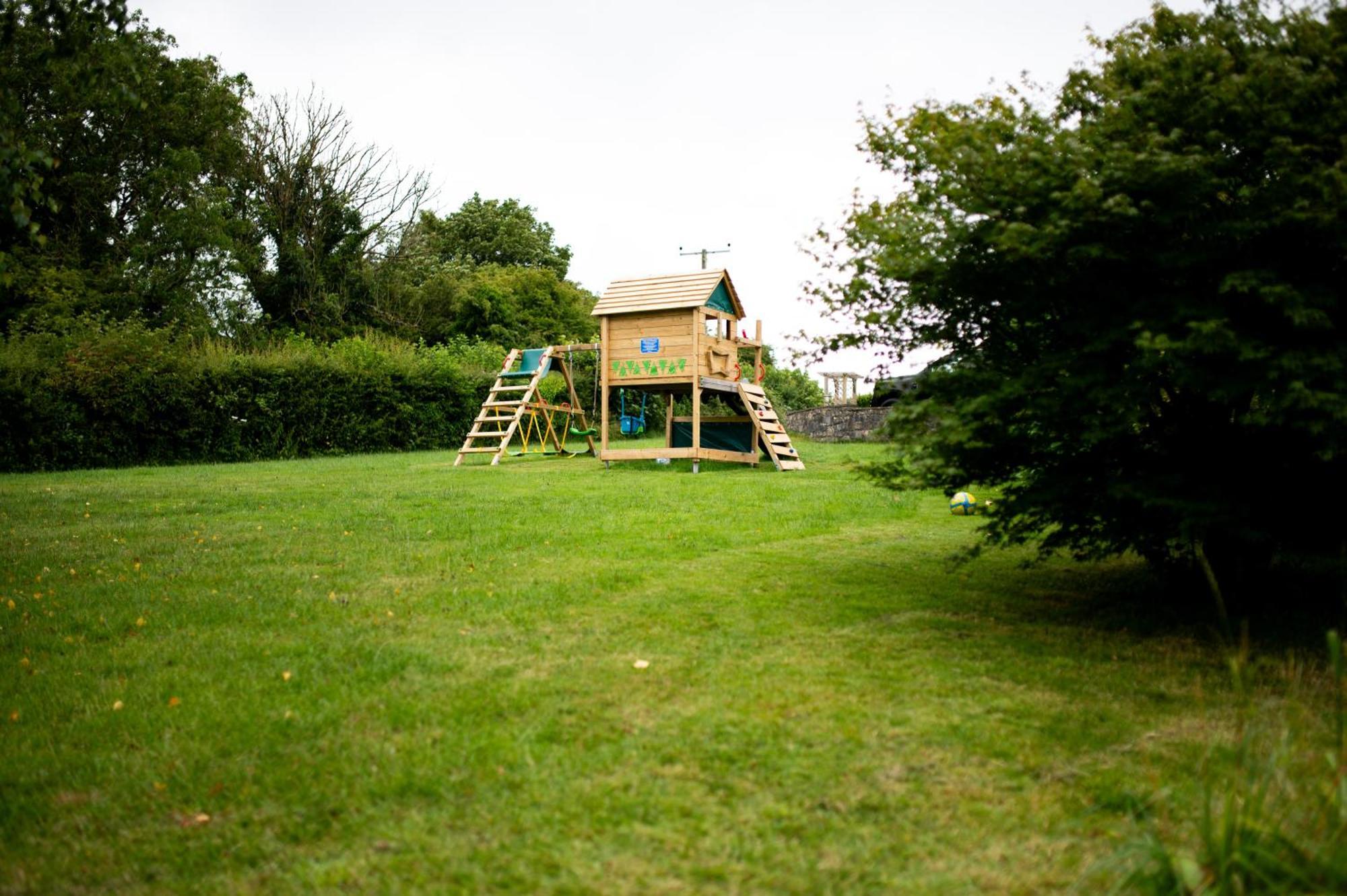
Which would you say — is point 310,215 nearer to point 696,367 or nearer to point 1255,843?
point 696,367

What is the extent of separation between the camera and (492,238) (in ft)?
172

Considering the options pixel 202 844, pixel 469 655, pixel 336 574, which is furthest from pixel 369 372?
pixel 202 844

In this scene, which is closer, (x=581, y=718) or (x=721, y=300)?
(x=581, y=718)

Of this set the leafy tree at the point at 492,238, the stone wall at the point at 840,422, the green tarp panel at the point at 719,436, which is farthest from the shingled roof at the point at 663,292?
the leafy tree at the point at 492,238

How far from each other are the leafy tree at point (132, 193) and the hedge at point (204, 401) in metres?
5.89

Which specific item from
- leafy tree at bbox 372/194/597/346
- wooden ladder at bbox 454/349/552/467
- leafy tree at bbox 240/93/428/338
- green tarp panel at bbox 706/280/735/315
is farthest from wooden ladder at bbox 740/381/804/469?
leafy tree at bbox 240/93/428/338

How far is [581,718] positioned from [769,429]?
13508mm

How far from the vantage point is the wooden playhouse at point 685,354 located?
1658 cm

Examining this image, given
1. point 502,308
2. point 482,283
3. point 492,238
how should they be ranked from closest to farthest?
1. point 502,308
2. point 482,283
3. point 492,238

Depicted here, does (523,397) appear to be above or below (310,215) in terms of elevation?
below

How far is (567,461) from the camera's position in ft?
63.4

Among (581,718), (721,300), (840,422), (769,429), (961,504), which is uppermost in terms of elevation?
(721,300)

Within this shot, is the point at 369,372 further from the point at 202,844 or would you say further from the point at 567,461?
the point at 202,844

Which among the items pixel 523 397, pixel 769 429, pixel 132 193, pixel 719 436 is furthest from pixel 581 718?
pixel 132 193
